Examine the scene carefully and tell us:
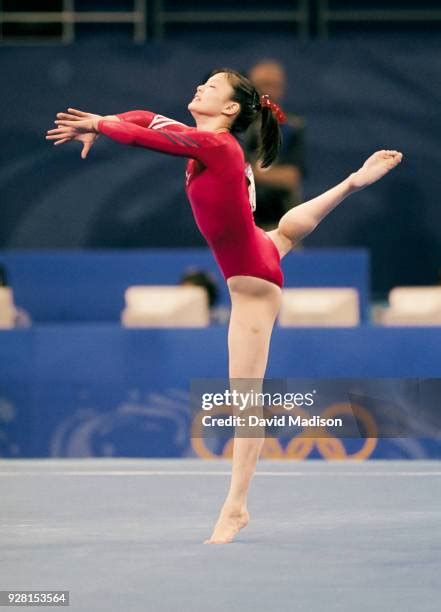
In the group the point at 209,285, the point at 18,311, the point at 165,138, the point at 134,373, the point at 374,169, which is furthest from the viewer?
the point at 18,311

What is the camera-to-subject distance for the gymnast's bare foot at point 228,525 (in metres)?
4.25

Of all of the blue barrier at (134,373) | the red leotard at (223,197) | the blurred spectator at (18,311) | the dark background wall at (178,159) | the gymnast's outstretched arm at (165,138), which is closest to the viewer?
the gymnast's outstretched arm at (165,138)

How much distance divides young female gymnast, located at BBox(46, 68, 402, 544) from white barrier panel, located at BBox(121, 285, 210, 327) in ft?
8.64

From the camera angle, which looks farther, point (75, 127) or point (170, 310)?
point (170, 310)

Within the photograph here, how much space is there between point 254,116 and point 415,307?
3.48 metres

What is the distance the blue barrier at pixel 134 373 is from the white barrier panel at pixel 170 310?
42 centimetres

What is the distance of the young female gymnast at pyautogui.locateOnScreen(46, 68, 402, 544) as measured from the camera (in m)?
4.16

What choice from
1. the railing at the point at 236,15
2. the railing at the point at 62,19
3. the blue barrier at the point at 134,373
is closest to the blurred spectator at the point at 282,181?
the blue barrier at the point at 134,373

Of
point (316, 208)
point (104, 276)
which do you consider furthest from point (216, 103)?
point (104, 276)

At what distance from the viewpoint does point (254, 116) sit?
4.46m

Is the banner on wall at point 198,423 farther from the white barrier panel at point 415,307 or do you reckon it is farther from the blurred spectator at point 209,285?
the blurred spectator at point 209,285

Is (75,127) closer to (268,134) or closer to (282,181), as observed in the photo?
(268,134)

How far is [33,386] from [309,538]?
262cm

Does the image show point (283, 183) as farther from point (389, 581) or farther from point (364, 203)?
point (389, 581)
